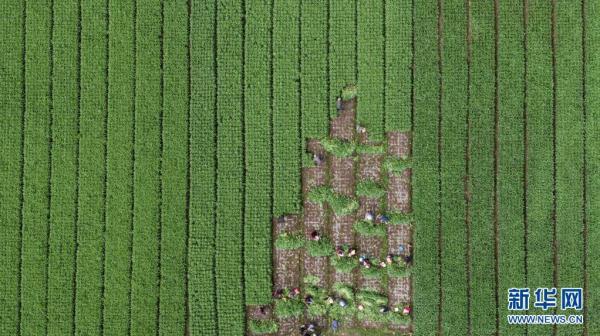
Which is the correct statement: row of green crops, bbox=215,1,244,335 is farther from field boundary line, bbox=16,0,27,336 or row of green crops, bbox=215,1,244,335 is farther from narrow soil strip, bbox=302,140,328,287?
field boundary line, bbox=16,0,27,336

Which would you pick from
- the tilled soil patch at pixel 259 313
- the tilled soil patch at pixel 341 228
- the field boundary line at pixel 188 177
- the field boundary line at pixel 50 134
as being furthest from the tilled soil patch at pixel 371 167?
the field boundary line at pixel 50 134

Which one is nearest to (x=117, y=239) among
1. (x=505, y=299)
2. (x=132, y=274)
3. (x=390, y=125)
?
(x=132, y=274)

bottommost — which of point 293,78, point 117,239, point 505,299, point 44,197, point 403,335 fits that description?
point 403,335

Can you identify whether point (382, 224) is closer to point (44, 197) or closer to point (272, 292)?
point (272, 292)

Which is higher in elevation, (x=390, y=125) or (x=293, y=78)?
(x=293, y=78)

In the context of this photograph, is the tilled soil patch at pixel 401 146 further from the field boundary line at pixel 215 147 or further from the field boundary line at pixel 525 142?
the field boundary line at pixel 215 147

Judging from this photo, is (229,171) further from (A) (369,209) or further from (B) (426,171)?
(B) (426,171)

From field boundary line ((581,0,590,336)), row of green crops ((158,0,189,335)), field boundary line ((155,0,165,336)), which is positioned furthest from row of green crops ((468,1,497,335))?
field boundary line ((155,0,165,336))

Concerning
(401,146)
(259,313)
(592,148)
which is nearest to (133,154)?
(259,313)
